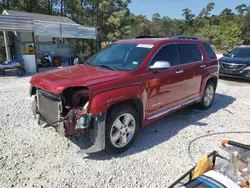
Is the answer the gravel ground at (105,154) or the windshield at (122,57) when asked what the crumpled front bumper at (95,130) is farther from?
the windshield at (122,57)

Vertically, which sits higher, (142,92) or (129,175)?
(142,92)

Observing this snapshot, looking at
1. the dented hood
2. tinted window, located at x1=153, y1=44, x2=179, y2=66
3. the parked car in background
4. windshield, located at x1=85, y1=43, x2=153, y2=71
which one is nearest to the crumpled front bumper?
the dented hood

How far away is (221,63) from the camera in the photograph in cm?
993

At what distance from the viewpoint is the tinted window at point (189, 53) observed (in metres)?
4.43

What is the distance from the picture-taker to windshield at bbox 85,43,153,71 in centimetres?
361

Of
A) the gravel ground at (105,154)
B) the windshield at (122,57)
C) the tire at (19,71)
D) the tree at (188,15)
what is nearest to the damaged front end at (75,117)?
the gravel ground at (105,154)

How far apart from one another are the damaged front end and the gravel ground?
0.38 m

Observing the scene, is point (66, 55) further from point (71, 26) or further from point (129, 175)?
point (129, 175)

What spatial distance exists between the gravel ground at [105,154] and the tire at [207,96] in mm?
322

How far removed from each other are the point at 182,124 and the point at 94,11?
2118 cm

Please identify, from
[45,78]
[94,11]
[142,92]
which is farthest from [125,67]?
[94,11]

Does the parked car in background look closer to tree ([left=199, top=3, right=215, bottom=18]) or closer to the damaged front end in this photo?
the damaged front end

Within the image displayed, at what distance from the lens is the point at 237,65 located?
922cm

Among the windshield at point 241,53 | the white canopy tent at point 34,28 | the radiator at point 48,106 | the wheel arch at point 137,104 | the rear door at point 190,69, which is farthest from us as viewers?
the white canopy tent at point 34,28
